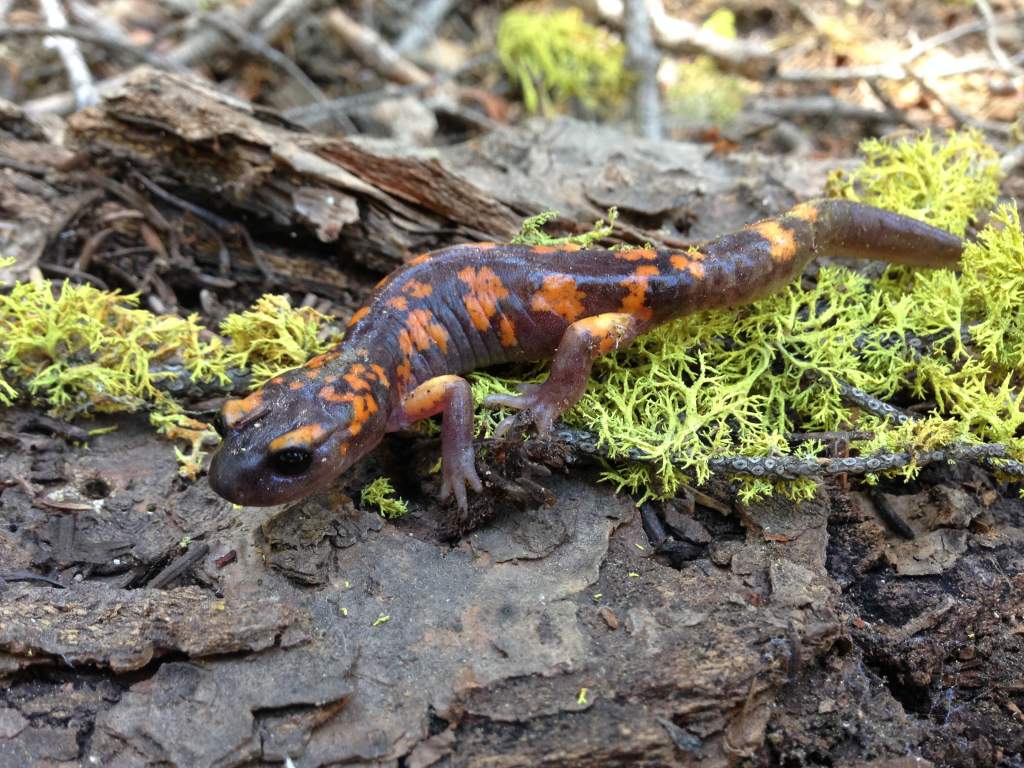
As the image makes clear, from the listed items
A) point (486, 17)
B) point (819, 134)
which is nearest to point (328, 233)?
point (819, 134)

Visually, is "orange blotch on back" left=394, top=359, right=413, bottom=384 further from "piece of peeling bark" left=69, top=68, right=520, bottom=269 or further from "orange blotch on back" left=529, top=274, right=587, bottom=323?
"piece of peeling bark" left=69, top=68, right=520, bottom=269

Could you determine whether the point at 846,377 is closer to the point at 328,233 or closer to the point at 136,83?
the point at 328,233

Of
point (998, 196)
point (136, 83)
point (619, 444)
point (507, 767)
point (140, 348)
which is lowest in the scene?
point (507, 767)

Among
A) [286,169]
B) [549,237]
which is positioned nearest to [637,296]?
[549,237]

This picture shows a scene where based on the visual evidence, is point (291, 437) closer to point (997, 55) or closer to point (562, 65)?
point (562, 65)

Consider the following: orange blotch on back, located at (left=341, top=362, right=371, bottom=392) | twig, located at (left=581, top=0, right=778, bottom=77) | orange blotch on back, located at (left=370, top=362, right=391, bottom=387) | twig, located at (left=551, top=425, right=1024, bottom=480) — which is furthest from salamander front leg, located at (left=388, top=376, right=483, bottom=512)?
twig, located at (left=581, top=0, right=778, bottom=77)

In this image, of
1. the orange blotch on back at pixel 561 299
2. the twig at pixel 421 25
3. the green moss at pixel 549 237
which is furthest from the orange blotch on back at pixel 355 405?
the twig at pixel 421 25
